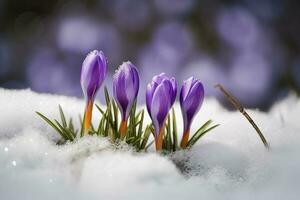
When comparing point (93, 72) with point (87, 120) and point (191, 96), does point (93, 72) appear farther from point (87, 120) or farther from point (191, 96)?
point (191, 96)

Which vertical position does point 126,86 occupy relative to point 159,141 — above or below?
above

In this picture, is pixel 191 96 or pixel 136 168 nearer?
pixel 136 168

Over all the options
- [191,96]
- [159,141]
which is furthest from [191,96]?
[159,141]

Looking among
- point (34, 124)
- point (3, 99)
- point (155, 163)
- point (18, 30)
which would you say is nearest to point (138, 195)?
point (155, 163)

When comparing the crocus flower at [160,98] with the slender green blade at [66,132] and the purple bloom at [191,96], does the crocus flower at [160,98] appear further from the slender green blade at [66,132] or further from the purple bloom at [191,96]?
the slender green blade at [66,132]

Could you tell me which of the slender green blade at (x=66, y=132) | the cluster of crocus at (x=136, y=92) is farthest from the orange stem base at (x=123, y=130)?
the slender green blade at (x=66, y=132)

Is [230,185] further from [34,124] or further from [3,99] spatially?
[3,99]
